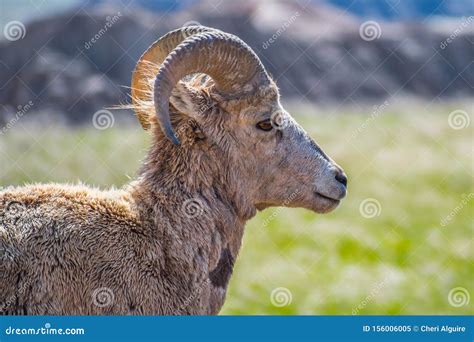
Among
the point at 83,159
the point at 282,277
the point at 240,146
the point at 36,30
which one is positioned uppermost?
the point at 240,146

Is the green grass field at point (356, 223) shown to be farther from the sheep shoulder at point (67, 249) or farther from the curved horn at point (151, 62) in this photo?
the sheep shoulder at point (67, 249)

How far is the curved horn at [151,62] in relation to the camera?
993 cm

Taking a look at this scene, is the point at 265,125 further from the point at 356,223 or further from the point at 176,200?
the point at 356,223

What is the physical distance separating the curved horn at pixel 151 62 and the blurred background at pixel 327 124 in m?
6.04

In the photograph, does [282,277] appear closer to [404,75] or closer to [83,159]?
[83,159]

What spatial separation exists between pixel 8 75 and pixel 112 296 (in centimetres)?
2597

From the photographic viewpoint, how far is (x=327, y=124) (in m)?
39.1

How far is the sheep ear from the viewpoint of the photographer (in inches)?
368

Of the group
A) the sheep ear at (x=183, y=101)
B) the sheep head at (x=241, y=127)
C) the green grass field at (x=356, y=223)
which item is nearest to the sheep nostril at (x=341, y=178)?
the sheep head at (x=241, y=127)

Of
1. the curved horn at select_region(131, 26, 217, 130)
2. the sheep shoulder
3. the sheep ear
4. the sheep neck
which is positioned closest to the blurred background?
the curved horn at select_region(131, 26, 217, 130)

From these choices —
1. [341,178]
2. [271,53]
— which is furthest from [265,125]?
[271,53]

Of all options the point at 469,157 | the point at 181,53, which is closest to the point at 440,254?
the point at 469,157

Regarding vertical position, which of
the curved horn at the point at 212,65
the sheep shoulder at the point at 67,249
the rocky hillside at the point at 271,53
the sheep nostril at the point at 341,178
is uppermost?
the curved horn at the point at 212,65

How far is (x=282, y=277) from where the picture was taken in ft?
85.0
